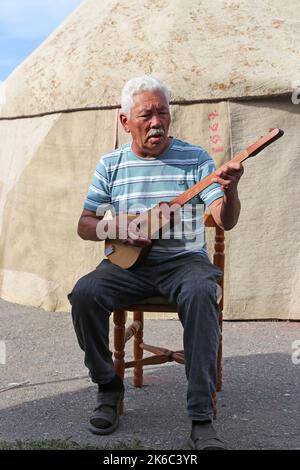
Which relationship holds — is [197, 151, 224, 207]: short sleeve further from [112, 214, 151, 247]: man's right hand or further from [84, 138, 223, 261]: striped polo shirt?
[112, 214, 151, 247]: man's right hand

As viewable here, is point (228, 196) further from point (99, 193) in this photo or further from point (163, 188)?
point (99, 193)

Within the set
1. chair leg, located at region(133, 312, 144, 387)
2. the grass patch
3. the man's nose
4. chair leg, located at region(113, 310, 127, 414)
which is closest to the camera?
the grass patch

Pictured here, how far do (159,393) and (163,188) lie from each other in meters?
1.17

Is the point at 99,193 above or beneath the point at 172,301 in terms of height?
above

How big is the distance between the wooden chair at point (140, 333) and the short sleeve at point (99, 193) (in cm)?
52

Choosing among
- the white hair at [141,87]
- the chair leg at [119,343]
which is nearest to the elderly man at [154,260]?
the white hair at [141,87]

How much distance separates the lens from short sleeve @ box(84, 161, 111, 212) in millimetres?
3697

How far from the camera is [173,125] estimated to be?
5918 mm

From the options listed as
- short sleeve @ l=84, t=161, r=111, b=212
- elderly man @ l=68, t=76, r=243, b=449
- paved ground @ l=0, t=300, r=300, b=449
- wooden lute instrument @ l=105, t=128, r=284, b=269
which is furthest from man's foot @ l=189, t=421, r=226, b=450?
short sleeve @ l=84, t=161, r=111, b=212

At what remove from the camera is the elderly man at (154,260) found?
10.5 ft

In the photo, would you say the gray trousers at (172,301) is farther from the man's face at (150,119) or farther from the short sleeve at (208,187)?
the man's face at (150,119)

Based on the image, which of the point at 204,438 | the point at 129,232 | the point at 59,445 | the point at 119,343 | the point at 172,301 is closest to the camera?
the point at 204,438

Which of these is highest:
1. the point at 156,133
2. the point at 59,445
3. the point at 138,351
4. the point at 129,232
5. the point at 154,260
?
the point at 156,133

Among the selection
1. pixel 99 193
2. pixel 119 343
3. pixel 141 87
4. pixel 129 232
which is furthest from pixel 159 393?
pixel 141 87
